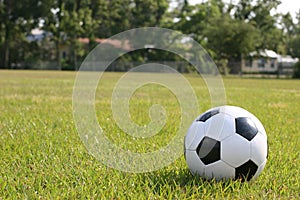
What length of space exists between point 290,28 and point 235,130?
85642mm

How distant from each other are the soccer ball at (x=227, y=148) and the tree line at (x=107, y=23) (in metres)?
44.9

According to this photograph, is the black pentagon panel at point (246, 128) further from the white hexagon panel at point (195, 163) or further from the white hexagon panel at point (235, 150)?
the white hexagon panel at point (195, 163)

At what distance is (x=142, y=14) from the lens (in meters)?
54.8

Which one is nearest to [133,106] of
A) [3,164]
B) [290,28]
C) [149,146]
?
[149,146]

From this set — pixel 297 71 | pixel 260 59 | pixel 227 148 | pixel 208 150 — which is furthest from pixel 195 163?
pixel 260 59

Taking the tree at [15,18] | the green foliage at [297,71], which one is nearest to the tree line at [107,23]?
the tree at [15,18]

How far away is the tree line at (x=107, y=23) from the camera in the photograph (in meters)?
50.4

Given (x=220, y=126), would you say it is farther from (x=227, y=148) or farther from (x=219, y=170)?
(x=219, y=170)

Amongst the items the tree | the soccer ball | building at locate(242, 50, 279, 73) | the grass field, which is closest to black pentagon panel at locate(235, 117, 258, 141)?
the soccer ball

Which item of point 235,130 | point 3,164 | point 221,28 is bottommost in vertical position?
point 3,164

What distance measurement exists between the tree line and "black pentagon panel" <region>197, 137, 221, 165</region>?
148 feet

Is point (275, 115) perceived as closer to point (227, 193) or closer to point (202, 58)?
point (227, 193)

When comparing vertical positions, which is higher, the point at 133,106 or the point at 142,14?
the point at 142,14

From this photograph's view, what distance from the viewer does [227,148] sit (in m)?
2.82
